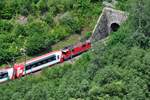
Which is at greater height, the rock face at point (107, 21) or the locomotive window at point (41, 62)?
the rock face at point (107, 21)

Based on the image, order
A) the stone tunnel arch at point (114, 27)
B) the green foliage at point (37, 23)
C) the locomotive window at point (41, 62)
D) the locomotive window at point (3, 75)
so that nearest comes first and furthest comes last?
1. the locomotive window at point (3, 75)
2. the locomotive window at point (41, 62)
3. the green foliage at point (37, 23)
4. the stone tunnel arch at point (114, 27)

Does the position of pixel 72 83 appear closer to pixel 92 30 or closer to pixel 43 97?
pixel 43 97

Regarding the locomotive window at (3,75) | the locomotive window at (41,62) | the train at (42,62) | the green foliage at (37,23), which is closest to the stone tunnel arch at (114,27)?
the green foliage at (37,23)

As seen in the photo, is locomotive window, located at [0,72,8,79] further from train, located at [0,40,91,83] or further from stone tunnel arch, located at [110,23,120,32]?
stone tunnel arch, located at [110,23,120,32]

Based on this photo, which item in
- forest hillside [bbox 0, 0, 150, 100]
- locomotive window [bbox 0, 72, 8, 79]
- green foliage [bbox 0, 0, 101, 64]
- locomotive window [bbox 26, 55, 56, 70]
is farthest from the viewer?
green foliage [bbox 0, 0, 101, 64]

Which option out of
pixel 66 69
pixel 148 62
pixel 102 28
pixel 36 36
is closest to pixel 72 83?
pixel 148 62

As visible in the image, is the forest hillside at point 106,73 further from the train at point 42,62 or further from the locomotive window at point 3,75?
the locomotive window at point 3,75

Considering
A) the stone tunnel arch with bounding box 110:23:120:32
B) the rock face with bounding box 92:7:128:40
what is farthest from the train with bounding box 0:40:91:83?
the stone tunnel arch with bounding box 110:23:120:32

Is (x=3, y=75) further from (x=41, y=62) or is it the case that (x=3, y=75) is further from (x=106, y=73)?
(x=106, y=73)
